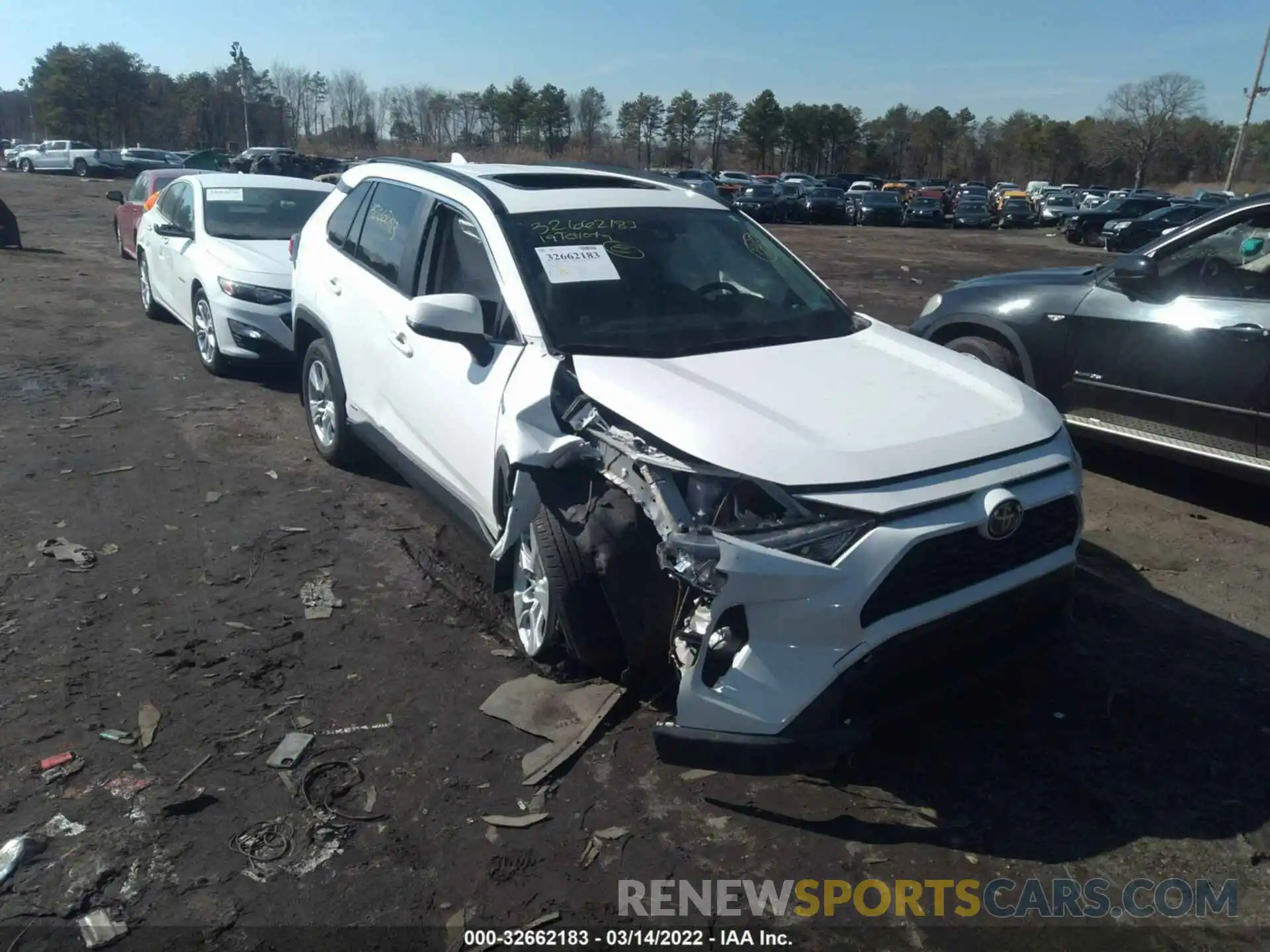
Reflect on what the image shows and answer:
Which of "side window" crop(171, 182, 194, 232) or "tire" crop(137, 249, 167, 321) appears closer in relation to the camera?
"side window" crop(171, 182, 194, 232)

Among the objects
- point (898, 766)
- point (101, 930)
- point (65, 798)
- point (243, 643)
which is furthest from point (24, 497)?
point (898, 766)

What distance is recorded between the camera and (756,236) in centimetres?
500

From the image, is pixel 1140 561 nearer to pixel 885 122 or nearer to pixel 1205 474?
pixel 1205 474

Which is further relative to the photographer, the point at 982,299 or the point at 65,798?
the point at 982,299

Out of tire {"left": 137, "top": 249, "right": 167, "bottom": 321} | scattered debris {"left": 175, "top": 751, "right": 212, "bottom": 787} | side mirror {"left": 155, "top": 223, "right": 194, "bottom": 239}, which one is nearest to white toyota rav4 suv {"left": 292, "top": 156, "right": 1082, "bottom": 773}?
scattered debris {"left": 175, "top": 751, "right": 212, "bottom": 787}

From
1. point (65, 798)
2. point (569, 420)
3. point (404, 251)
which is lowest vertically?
point (65, 798)

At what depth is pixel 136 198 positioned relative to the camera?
14344mm

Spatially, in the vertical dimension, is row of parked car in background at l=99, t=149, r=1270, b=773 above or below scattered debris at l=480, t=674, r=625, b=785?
above

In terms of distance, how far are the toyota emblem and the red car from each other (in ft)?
43.4

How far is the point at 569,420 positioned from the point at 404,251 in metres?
1.99

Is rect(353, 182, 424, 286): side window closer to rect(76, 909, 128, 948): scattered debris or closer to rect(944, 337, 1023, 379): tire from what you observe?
rect(76, 909, 128, 948): scattered debris

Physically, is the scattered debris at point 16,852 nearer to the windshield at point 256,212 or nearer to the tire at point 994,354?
the tire at point 994,354

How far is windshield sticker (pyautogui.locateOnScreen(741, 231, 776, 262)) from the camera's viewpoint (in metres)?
4.86

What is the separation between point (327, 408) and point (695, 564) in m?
3.96
